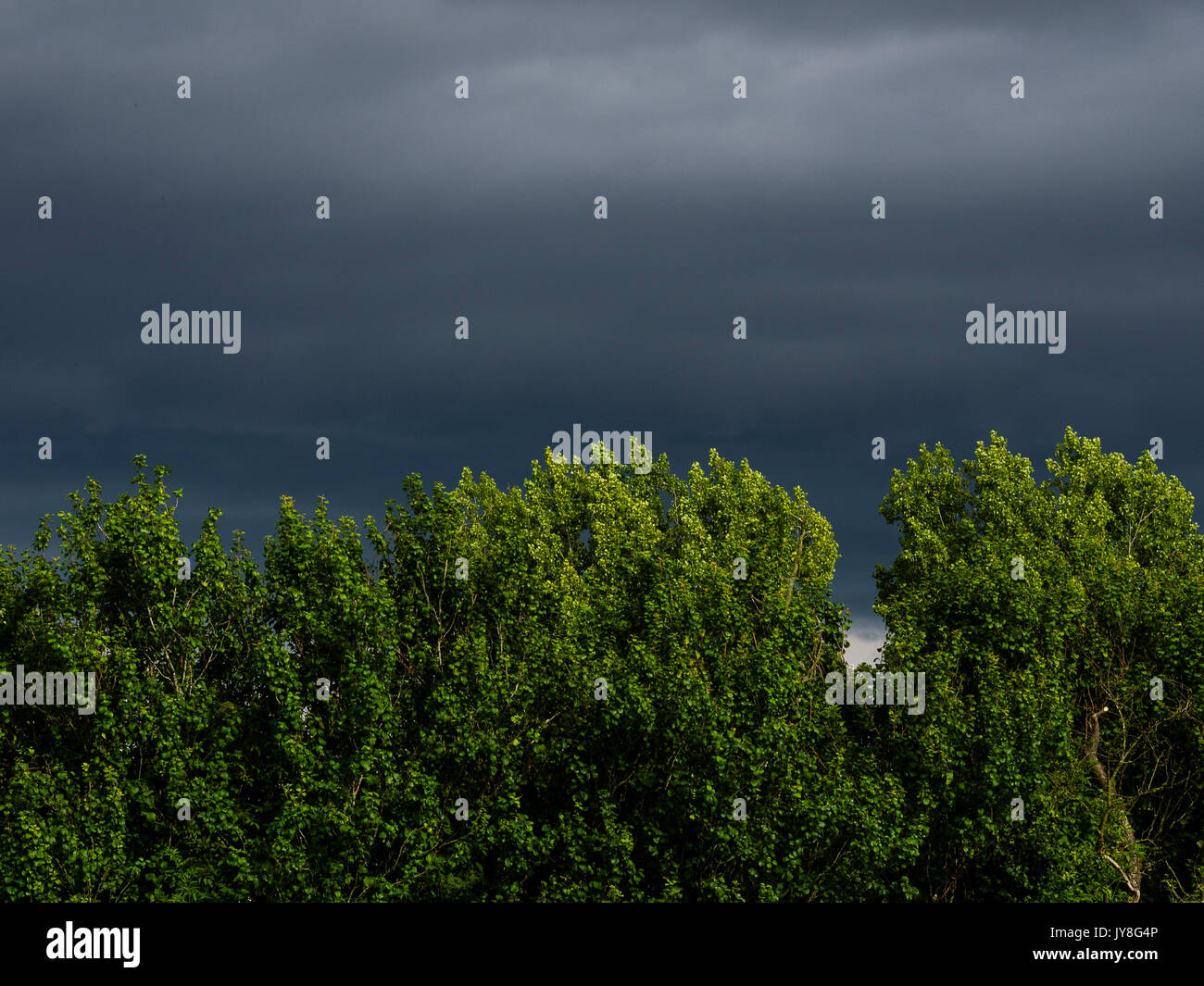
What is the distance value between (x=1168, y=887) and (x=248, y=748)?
3552 centimetres

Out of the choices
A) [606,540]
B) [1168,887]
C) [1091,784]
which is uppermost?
[606,540]

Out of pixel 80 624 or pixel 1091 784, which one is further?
pixel 1091 784

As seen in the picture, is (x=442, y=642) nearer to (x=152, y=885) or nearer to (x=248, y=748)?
(x=248, y=748)

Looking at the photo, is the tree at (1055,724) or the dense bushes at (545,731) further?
the tree at (1055,724)

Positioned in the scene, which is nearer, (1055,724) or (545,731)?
(545,731)

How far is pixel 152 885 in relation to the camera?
47.8 m

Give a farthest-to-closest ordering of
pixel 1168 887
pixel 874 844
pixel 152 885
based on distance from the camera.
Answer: pixel 1168 887
pixel 874 844
pixel 152 885

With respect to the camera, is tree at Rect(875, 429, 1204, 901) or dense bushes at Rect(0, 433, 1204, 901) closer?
dense bushes at Rect(0, 433, 1204, 901)

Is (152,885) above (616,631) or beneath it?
beneath

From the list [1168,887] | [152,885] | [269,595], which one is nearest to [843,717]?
[1168,887]
